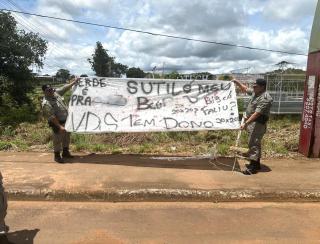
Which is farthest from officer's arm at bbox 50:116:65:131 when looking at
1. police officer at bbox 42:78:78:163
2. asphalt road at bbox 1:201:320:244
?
asphalt road at bbox 1:201:320:244

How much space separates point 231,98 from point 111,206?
3.41m

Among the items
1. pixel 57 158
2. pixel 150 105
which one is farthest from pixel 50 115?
pixel 150 105

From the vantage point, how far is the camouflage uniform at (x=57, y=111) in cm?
775

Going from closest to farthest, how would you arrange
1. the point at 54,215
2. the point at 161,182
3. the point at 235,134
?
the point at 54,215 → the point at 161,182 → the point at 235,134

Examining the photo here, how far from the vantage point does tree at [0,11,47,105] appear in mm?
19000

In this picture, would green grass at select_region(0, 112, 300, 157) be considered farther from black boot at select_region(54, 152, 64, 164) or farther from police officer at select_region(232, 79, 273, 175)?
police officer at select_region(232, 79, 273, 175)

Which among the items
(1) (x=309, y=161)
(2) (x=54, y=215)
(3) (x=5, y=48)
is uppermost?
(3) (x=5, y=48)

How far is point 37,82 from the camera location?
21953mm

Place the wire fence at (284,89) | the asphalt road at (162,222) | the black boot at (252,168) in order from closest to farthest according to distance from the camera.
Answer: the asphalt road at (162,222) → the black boot at (252,168) → the wire fence at (284,89)

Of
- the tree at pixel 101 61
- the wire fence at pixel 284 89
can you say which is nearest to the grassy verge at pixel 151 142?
the wire fence at pixel 284 89

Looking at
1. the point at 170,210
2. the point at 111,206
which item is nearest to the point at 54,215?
the point at 111,206

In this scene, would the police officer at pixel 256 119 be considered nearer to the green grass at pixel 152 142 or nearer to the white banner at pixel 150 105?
the white banner at pixel 150 105

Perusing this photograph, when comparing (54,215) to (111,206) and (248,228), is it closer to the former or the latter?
(111,206)

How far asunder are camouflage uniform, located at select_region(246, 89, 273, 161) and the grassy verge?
1364 millimetres
